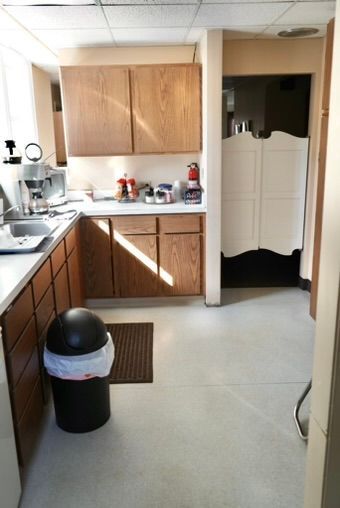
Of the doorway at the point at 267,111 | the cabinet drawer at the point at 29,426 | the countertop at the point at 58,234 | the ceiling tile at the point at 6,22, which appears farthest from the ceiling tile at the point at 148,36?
the cabinet drawer at the point at 29,426

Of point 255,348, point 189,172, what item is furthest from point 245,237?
point 255,348


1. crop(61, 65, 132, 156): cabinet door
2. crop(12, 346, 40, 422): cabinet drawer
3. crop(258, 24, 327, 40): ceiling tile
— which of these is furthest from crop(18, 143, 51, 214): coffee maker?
crop(258, 24, 327, 40): ceiling tile

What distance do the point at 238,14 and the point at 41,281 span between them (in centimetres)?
227

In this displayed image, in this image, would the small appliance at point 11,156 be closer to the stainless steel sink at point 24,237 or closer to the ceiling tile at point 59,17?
the stainless steel sink at point 24,237

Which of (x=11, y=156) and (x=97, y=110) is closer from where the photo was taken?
(x=11, y=156)

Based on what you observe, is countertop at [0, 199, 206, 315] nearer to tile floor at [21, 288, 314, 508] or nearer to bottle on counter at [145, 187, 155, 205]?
bottle on counter at [145, 187, 155, 205]

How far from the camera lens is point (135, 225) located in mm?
3758

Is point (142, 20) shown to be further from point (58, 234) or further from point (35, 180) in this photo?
point (58, 234)

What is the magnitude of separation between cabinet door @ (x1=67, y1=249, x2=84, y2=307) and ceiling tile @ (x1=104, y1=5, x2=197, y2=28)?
1740mm

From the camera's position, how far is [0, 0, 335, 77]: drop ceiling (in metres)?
2.67

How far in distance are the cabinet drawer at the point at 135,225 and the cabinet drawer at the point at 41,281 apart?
126 cm

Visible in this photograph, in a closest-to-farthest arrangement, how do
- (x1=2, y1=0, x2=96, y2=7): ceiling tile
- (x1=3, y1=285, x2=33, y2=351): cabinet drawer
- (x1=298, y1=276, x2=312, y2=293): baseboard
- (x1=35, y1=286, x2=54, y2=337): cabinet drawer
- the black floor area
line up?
(x1=3, y1=285, x2=33, y2=351): cabinet drawer, (x1=35, y1=286, x2=54, y2=337): cabinet drawer, (x1=2, y1=0, x2=96, y2=7): ceiling tile, (x1=298, y1=276, x2=312, y2=293): baseboard, the black floor area

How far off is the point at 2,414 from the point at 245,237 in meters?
3.09

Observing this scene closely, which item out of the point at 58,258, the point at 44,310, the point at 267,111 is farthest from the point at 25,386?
the point at 267,111
